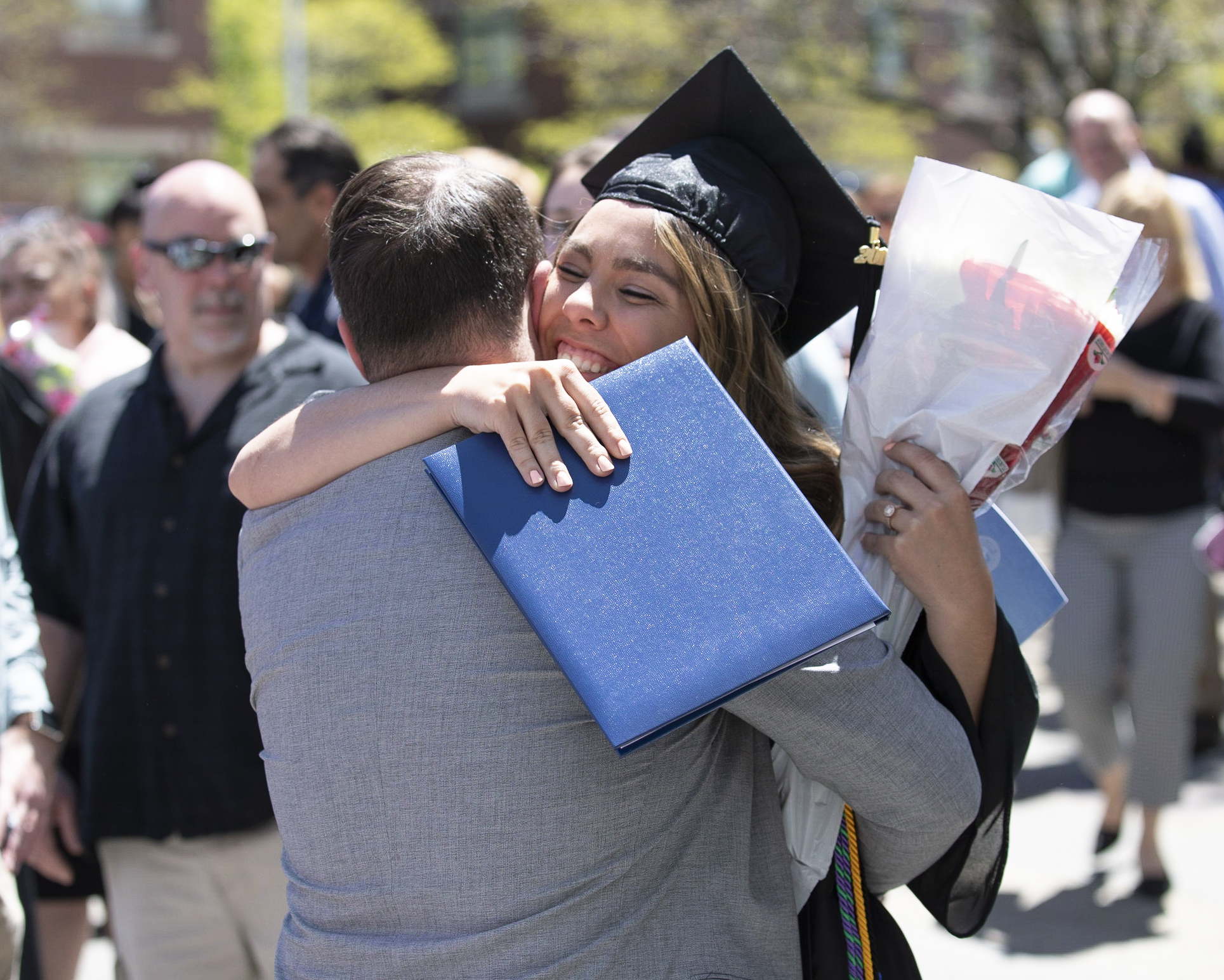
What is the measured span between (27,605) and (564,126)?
19785 mm

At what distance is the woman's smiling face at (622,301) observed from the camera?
6.13 ft

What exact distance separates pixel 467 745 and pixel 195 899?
191 centimetres

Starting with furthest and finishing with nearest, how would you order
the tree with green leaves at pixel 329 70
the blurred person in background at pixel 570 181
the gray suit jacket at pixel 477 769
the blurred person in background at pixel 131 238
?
the tree with green leaves at pixel 329 70, the blurred person in background at pixel 131 238, the blurred person in background at pixel 570 181, the gray suit jacket at pixel 477 769

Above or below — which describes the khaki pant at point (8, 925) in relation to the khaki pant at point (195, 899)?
above

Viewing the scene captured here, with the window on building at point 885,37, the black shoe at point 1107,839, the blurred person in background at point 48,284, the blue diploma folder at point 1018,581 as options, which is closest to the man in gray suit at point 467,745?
the blue diploma folder at point 1018,581

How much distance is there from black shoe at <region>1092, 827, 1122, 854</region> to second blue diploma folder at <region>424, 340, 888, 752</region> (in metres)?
3.94

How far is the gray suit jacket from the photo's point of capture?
1.49m

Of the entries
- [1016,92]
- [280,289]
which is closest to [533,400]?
[280,289]

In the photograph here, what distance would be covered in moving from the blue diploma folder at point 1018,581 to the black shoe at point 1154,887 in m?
2.88

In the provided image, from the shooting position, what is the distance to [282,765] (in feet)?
5.30

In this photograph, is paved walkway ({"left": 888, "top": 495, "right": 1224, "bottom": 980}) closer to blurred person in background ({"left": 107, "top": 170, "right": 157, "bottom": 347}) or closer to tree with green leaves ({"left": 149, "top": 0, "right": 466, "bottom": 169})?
blurred person in background ({"left": 107, "top": 170, "right": 157, "bottom": 347})

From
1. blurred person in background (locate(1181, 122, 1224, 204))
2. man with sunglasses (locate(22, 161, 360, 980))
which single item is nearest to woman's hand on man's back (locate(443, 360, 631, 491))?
man with sunglasses (locate(22, 161, 360, 980))

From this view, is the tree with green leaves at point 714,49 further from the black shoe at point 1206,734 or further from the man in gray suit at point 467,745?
the man in gray suit at point 467,745

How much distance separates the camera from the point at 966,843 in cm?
186
